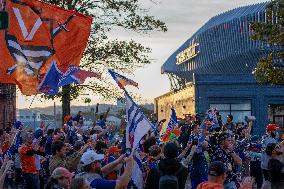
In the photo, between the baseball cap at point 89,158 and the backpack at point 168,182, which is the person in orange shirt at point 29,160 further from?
the baseball cap at point 89,158

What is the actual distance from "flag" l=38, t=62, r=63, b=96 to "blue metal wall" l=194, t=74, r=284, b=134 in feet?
119

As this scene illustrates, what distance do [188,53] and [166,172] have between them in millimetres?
79859

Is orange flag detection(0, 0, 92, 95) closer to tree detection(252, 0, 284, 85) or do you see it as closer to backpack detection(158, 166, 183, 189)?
backpack detection(158, 166, 183, 189)

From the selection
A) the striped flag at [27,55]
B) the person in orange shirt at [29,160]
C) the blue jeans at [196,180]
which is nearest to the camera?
the striped flag at [27,55]

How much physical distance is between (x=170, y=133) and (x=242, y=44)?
5787 centimetres

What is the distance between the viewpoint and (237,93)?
49344 millimetres

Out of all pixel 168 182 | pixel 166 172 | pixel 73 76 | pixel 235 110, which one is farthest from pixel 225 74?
pixel 168 182

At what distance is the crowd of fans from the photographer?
7.76 metres

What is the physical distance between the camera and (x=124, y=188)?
750cm

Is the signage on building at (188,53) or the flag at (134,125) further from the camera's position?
the signage on building at (188,53)

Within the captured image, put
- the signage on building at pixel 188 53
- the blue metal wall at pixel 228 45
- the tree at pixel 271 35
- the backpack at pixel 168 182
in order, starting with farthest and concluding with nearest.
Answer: the signage on building at pixel 188 53 → the blue metal wall at pixel 228 45 → the tree at pixel 271 35 → the backpack at pixel 168 182

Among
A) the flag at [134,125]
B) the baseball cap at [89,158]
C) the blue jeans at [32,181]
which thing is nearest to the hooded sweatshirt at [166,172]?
the flag at [134,125]

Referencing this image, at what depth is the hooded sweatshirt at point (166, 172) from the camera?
9.24 m

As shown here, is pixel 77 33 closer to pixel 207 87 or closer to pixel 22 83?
pixel 22 83
